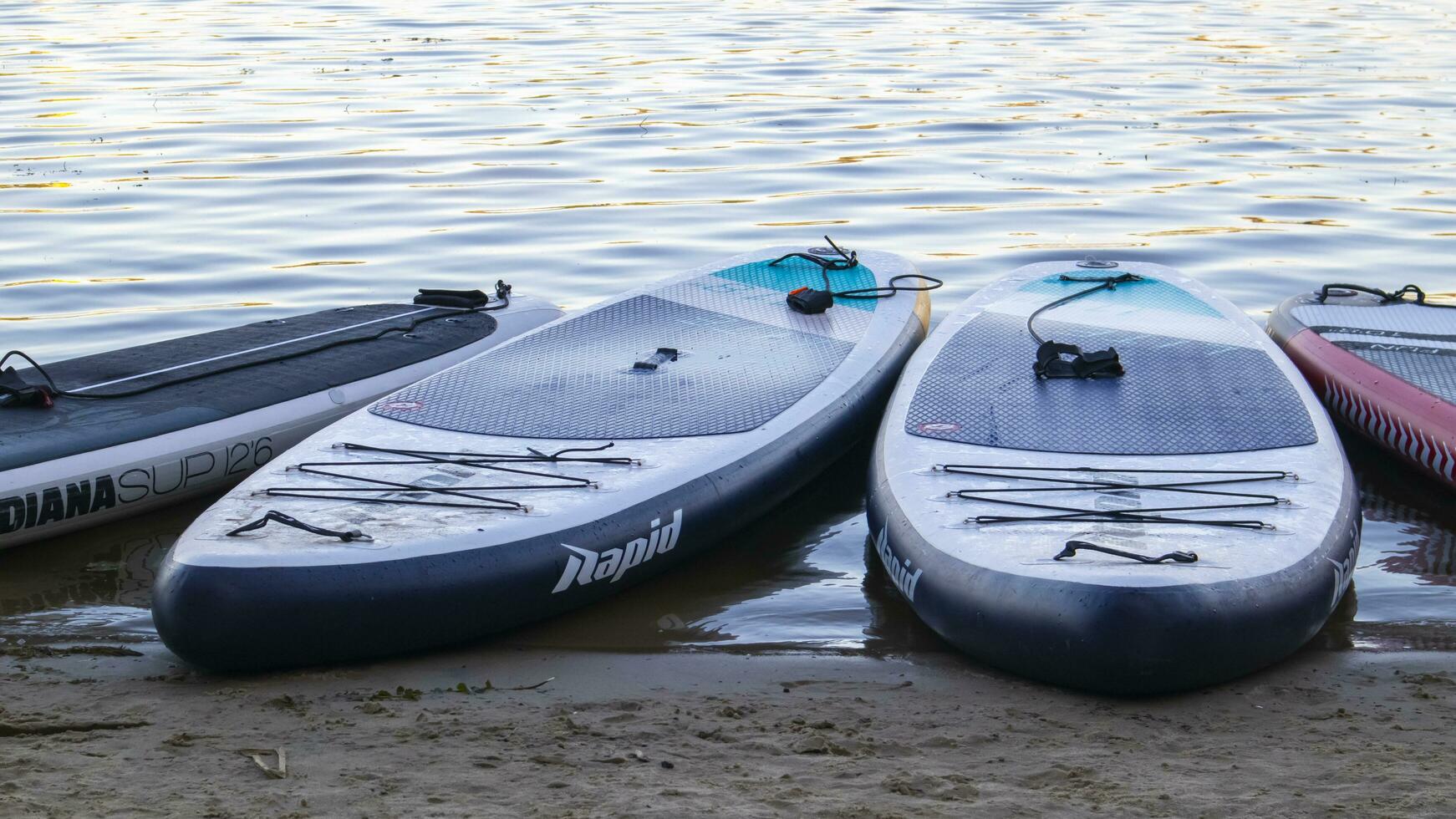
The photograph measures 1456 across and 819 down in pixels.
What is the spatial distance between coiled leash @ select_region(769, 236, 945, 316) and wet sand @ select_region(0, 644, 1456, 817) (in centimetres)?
265

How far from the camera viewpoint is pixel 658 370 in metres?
5.96

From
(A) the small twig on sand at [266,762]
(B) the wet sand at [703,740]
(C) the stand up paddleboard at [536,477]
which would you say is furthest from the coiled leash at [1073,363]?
(A) the small twig on sand at [266,762]

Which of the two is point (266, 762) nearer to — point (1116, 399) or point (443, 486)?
point (443, 486)

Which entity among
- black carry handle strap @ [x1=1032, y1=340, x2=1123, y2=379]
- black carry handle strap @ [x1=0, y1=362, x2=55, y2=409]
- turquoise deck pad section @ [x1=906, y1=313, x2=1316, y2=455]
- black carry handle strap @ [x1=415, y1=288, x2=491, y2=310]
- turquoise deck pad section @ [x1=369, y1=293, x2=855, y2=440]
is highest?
black carry handle strap @ [x1=0, y1=362, x2=55, y2=409]

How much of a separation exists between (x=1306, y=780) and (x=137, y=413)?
413 cm

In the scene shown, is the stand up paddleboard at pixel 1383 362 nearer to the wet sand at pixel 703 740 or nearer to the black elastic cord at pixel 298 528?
the wet sand at pixel 703 740

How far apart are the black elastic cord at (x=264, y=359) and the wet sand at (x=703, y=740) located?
55.9 inches

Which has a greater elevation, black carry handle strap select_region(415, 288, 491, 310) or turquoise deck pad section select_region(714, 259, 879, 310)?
black carry handle strap select_region(415, 288, 491, 310)

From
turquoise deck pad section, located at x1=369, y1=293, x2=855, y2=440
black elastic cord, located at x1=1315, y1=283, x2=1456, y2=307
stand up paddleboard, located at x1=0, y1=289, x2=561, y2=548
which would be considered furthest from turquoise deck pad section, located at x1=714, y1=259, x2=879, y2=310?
black elastic cord, located at x1=1315, y1=283, x2=1456, y2=307

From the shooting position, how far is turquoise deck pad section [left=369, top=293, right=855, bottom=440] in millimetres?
5391

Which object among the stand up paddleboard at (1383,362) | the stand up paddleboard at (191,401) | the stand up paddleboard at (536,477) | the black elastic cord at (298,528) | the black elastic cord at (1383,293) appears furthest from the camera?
the black elastic cord at (1383,293)

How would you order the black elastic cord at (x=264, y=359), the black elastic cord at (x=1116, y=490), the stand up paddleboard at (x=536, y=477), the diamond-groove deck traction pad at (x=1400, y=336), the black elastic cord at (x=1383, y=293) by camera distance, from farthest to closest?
the black elastic cord at (x=1383, y=293) → the diamond-groove deck traction pad at (x=1400, y=336) → the black elastic cord at (x=264, y=359) → the black elastic cord at (x=1116, y=490) → the stand up paddleboard at (x=536, y=477)

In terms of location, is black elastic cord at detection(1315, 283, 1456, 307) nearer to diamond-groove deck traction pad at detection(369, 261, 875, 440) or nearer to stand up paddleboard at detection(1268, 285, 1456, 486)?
stand up paddleboard at detection(1268, 285, 1456, 486)

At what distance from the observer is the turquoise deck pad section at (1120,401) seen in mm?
5133
